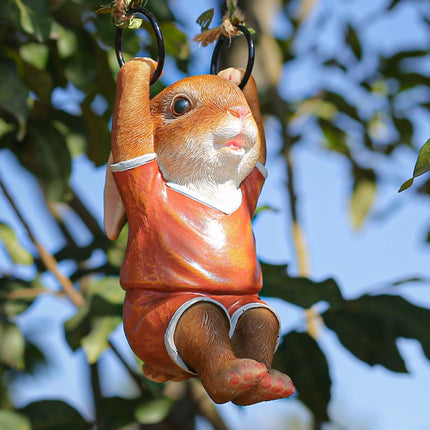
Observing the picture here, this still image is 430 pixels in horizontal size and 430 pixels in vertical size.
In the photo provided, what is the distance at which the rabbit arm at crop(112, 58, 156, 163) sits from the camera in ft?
2.51

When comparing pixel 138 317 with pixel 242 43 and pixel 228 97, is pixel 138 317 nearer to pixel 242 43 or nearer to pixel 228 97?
pixel 228 97

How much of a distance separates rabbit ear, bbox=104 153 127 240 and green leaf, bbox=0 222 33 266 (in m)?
0.56

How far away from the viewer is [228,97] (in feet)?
2.55

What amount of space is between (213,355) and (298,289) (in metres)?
0.53

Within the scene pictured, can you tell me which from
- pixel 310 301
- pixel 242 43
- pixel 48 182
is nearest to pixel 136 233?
pixel 310 301

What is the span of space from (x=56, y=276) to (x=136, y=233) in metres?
0.62

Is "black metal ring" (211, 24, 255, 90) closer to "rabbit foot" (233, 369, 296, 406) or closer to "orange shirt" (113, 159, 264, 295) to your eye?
"orange shirt" (113, 159, 264, 295)

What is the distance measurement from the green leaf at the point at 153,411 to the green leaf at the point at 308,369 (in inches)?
8.4

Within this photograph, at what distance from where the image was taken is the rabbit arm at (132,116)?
2.51 ft

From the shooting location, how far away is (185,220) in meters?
0.75

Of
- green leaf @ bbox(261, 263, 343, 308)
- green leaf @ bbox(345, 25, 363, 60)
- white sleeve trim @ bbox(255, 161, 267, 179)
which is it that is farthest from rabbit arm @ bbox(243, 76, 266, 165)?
green leaf @ bbox(345, 25, 363, 60)

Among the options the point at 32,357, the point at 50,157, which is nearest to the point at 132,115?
the point at 50,157

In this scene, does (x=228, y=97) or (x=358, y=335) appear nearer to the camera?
(x=228, y=97)

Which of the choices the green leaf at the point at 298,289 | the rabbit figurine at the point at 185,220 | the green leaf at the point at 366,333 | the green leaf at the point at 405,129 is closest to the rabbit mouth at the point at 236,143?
the rabbit figurine at the point at 185,220
